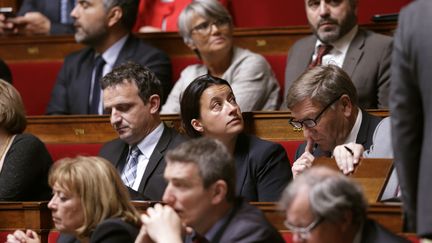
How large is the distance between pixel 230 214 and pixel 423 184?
14.0 inches

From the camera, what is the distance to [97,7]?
11.0 feet

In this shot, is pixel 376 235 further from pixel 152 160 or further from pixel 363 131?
pixel 152 160

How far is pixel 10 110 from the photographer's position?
2576 millimetres

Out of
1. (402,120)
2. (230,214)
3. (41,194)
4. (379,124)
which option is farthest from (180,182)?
(41,194)

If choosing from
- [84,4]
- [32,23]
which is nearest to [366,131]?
[84,4]

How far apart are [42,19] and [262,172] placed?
1.42m

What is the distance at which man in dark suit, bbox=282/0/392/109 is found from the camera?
9.19 ft

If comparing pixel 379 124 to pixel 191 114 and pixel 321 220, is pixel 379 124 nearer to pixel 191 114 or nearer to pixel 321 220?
pixel 191 114

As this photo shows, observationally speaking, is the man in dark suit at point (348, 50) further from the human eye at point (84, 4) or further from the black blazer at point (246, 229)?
the black blazer at point (246, 229)

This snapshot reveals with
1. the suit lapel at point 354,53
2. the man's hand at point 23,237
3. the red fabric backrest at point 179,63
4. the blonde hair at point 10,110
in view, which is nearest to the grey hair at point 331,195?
the man's hand at point 23,237

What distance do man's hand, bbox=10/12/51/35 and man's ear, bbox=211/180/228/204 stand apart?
1.89 metres

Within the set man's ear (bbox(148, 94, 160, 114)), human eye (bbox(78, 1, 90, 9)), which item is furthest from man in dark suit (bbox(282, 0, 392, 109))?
human eye (bbox(78, 1, 90, 9))

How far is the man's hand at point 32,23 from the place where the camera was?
3.53 meters

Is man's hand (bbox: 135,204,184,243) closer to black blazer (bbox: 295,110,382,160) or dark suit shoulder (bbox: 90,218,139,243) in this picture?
dark suit shoulder (bbox: 90,218,139,243)
